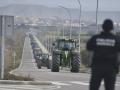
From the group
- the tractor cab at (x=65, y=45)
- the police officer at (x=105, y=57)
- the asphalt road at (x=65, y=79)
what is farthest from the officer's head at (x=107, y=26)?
the tractor cab at (x=65, y=45)

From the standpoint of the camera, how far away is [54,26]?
12525 centimetres

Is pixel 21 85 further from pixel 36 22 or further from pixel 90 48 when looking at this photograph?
pixel 36 22

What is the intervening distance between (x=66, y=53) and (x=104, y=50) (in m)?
28.2

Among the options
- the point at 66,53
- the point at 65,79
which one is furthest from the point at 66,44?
the point at 65,79

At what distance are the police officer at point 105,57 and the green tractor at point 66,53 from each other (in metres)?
26.3

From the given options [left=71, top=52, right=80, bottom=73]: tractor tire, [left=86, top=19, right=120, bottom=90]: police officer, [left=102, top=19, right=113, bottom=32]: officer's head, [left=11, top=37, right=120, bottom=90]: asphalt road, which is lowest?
[left=11, top=37, right=120, bottom=90]: asphalt road

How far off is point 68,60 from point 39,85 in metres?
16.7

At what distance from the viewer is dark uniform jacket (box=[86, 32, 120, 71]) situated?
1168 centimetres

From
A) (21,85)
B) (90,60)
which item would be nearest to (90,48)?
(90,60)

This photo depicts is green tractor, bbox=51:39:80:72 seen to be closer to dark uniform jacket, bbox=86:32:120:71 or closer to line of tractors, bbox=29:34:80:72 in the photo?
line of tractors, bbox=29:34:80:72

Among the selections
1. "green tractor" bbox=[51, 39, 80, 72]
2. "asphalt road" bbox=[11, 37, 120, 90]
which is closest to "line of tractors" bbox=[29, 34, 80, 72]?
"green tractor" bbox=[51, 39, 80, 72]

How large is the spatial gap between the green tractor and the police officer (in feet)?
86.4

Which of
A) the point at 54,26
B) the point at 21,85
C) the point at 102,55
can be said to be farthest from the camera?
the point at 54,26

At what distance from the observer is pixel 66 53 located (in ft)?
131
